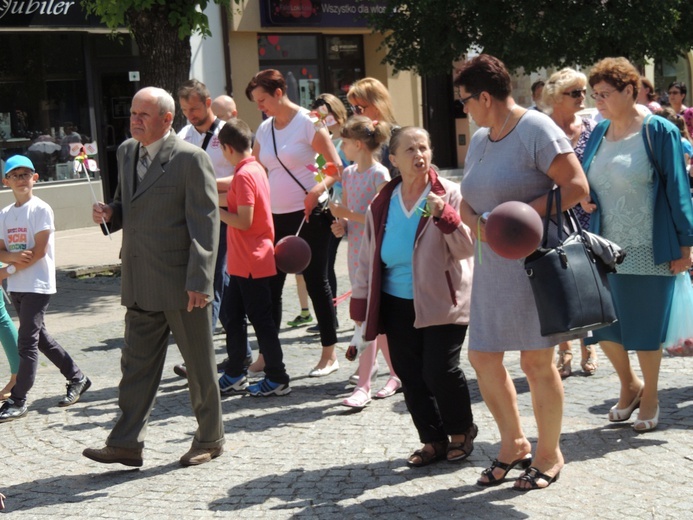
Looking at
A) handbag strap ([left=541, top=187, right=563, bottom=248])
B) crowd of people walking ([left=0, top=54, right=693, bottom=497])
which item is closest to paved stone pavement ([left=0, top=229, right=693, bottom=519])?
crowd of people walking ([left=0, top=54, right=693, bottom=497])

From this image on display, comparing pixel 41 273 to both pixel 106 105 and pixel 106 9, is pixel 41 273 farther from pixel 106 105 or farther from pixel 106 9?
pixel 106 105

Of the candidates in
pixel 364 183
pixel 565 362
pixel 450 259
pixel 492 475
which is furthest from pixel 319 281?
pixel 492 475

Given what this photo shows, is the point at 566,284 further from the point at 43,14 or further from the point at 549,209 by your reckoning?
the point at 43,14

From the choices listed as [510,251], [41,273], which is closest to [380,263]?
[510,251]

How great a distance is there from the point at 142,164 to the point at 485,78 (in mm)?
1882

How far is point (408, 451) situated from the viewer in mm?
5988

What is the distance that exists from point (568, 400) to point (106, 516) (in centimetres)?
293

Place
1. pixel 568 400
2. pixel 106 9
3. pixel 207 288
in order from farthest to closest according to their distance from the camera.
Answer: pixel 106 9 → pixel 568 400 → pixel 207 288

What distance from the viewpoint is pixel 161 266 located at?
5.81 m

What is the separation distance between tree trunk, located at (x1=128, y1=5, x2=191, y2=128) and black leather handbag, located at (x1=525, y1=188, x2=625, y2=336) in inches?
336

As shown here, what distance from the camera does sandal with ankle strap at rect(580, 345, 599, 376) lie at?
7.56 metres

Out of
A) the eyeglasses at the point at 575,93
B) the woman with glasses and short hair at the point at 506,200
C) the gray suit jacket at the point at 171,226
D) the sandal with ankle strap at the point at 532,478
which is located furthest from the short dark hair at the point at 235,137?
the sandal with ankle strap at the point at 532,478

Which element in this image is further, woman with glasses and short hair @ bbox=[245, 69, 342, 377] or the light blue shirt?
woman with glasses and short hair @ bbox=[245, 69, 342, 377]

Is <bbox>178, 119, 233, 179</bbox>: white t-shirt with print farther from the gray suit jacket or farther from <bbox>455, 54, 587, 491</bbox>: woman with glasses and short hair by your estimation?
<bbox>455, 54, 587, 491</bbox>: woman with glasses and short hair
